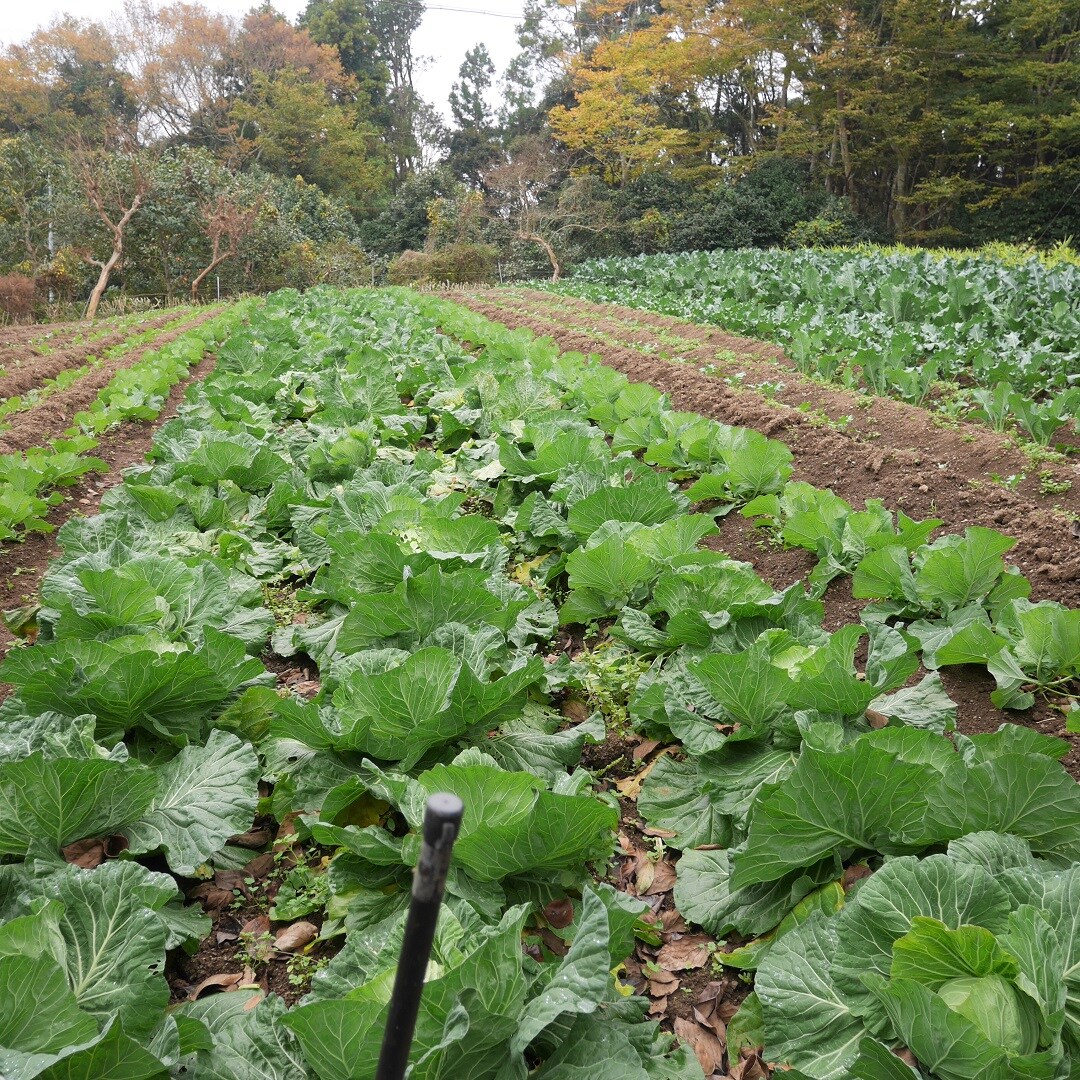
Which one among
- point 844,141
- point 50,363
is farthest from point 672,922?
point 844,141

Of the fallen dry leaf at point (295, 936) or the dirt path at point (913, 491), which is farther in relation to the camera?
the dirt path at point (913, 491)

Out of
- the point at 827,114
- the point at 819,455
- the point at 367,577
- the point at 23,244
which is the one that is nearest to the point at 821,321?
the point at 819,455

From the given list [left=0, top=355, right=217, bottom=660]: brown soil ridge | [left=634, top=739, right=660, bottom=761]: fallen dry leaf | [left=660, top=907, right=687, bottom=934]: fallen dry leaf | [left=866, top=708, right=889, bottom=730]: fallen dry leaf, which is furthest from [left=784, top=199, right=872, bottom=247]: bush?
[left=660, top=907, right=687, bottom=934]: fallen dry leaf

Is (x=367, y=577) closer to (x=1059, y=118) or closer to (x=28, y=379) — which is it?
(x=28, y=379)

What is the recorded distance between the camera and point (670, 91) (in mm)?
39000

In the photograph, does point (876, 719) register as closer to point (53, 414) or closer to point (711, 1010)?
point (711, 1010)

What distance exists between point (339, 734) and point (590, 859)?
833 millimetres

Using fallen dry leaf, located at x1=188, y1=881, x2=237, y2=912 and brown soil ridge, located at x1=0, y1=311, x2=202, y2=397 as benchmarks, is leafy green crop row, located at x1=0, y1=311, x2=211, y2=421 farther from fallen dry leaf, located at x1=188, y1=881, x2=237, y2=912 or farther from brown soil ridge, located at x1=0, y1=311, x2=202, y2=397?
fallen dry leaf, located at x1=188, y1=881, x2=237, y2=912

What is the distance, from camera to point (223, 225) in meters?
27.7

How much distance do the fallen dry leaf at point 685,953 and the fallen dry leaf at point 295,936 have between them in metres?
0.94

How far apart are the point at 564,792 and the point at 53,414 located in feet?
26.7

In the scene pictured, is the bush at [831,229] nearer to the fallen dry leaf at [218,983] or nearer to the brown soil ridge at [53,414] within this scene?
the brown soil ridge at [53,414]

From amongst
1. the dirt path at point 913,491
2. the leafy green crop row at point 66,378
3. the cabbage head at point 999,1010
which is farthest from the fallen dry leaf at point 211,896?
the leafy green crop row at point 66,378

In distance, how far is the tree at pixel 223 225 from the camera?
1087 inches
